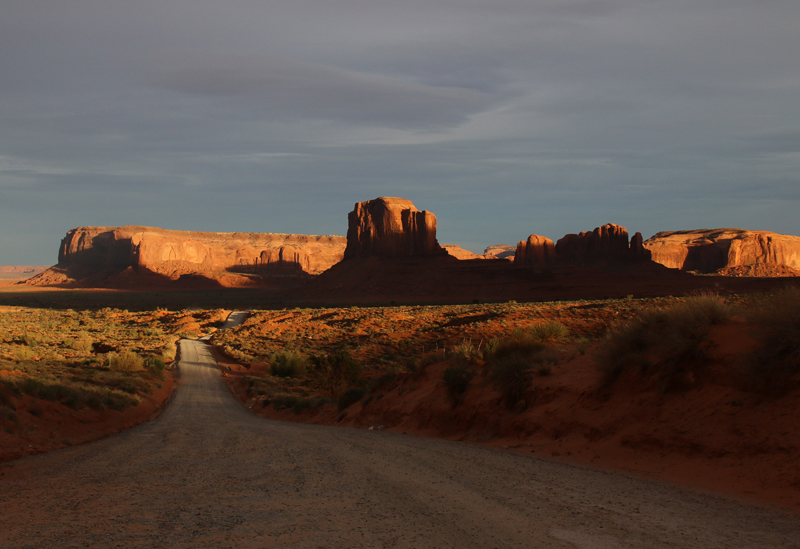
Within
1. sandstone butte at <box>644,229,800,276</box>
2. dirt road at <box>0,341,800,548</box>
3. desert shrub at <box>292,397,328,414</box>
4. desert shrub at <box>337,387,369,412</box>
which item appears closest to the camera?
dirt road at <box>0,341,800,548</box>

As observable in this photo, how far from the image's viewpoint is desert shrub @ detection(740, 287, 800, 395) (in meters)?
7.48

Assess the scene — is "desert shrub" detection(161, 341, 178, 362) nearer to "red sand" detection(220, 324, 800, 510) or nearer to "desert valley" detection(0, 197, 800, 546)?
"desert valley" detection(0, 197, 800, 546)

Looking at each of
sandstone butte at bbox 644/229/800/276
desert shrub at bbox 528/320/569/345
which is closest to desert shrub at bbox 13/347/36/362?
desert shrub at bbox 528/320/569/345

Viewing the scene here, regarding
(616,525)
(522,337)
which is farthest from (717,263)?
(616,525)

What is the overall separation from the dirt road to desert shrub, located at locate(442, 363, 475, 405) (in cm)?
329

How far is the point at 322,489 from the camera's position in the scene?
7.09 m

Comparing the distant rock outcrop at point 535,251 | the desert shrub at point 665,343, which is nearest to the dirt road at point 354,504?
the desert shrub at point 665,343

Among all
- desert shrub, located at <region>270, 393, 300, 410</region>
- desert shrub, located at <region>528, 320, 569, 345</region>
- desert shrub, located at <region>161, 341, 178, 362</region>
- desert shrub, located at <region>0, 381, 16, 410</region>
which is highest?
desert shrub, located at <region>528, 320, 569, 345</region>

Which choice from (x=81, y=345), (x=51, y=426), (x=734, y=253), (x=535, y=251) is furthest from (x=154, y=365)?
(x=734, y=253)

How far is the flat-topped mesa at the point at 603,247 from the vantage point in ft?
350

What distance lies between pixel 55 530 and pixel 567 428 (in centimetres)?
860

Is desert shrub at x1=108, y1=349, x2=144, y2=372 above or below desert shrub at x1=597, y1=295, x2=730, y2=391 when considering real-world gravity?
below

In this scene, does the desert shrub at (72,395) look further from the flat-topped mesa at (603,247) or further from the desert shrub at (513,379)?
the flat-topped mesa at (603,247)

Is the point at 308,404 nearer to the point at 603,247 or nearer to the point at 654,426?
the point at 654,426
